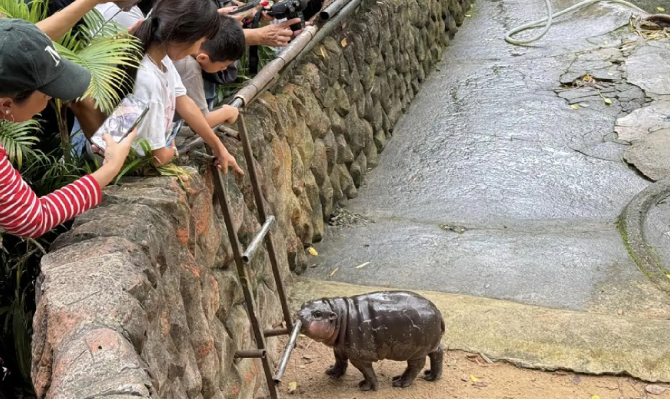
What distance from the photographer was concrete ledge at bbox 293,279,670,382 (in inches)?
182

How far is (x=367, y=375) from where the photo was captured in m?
4.49

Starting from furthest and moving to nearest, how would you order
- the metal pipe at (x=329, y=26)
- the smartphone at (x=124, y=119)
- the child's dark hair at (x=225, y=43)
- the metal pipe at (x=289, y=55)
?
1. the metal pipe at (x=329, y=26)
2. the metal pipe at (x=289, y=55)
3. the child's dark hair at (x=225, y=43)
4. the smartphone at (x=124, y=119)

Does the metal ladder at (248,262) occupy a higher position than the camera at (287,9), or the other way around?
the camera at (287,9)

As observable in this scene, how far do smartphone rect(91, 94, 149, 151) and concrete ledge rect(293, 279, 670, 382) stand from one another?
7.27 feet

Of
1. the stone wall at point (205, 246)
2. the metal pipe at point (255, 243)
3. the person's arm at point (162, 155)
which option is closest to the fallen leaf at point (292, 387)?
the stone wall at point (205, 246)

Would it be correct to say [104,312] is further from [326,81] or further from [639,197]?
[639,197]

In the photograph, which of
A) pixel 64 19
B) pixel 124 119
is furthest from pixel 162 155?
pixel 64 19

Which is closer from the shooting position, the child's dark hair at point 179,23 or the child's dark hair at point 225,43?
the child's dark hair at point 179,23

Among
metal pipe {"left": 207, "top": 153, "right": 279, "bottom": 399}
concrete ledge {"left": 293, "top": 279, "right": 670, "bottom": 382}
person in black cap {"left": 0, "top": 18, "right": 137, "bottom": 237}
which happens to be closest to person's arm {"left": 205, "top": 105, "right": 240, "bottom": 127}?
metal pipe {"left": 207, "top": 153, "right": 279, "bottom": 399}

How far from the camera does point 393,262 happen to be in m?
5.88

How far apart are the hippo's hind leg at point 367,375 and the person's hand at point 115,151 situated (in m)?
2.03

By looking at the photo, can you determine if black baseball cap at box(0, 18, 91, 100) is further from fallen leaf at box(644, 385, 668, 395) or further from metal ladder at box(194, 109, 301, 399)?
fallen leaf at box(644, 385, 668, 395)

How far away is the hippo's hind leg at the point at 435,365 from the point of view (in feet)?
14.9

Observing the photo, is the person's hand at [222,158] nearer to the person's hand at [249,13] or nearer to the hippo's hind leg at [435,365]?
the person's hand at [249,13]
